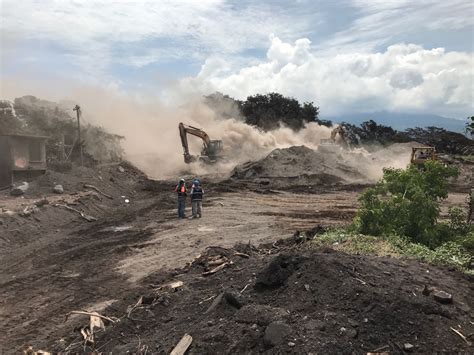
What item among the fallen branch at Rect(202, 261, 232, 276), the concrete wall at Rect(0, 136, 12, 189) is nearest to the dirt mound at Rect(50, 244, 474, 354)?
the fallen branch at Rect(202, 261, 232, 276)

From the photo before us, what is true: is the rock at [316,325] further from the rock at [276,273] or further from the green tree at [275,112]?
the green tree at [275,112]

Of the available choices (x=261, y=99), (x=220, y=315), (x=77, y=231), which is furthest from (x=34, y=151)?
(x=261, y=99)

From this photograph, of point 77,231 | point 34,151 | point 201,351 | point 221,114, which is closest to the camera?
point 201,351

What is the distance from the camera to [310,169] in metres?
32.9

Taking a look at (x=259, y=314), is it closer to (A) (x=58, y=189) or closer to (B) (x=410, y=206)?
(B) (x=410, y=206)

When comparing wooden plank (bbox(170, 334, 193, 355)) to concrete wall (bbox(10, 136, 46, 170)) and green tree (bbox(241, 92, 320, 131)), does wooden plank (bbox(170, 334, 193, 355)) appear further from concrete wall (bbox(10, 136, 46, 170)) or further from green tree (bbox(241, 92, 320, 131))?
green tree (bbox(241, 92, 320, 131))

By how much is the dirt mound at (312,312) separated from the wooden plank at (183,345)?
0.08 meters

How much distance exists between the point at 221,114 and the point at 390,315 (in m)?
51.1

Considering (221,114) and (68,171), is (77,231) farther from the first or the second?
(221,114)

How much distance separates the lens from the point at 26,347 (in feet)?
25.1

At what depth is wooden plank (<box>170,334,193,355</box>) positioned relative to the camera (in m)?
5.75

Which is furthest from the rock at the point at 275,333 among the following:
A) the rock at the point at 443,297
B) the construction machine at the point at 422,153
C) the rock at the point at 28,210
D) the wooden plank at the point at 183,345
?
the construction machine at the point at 422,153

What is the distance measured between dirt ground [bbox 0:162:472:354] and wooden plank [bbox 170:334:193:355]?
97mm

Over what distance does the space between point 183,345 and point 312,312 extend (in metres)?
1.58
